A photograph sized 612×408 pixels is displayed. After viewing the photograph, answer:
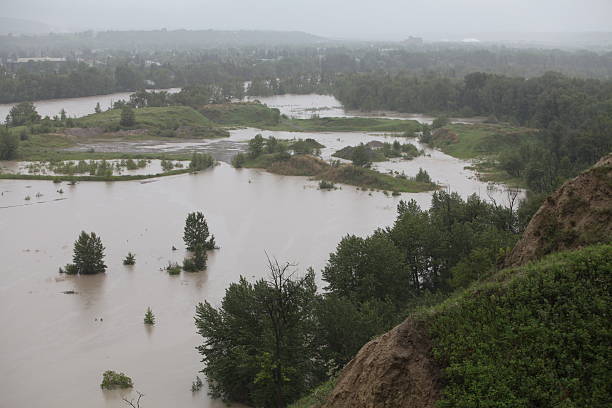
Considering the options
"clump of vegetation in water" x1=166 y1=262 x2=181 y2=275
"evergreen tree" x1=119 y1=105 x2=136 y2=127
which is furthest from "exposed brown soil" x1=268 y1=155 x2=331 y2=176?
"evergreen tree" x1=119 y1=105 x2=136 y2=127

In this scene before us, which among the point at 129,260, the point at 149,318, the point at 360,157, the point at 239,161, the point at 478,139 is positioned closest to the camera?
the point at 149,318

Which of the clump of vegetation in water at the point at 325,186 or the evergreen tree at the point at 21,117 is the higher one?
the evergreen tree at the point at 21,117

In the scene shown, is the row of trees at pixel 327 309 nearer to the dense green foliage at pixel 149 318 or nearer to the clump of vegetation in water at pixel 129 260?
the dense green foliage at pixel 149 318

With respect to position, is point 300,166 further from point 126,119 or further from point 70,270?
point 126,119

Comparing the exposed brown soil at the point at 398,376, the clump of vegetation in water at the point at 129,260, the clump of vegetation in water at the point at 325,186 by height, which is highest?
the exposed brown soil at the point at 398,376

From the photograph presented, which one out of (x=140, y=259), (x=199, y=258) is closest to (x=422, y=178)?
(x=199, y=258)

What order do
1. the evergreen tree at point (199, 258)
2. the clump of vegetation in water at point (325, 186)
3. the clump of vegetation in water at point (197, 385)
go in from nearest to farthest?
1. the clump of vegetation in water at point (197, 385)
2. the evergreen tree at point (199, 258)
3. the clump of vegetation in water at point (325, 186)

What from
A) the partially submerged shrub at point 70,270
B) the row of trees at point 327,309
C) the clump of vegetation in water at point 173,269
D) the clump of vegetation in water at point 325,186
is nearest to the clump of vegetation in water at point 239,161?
the clump of vegetation in water at point 325,186

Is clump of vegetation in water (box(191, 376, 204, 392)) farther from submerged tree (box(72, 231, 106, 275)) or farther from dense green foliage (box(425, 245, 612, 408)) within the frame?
submerged tree (box(72, 231, 106, 275))
